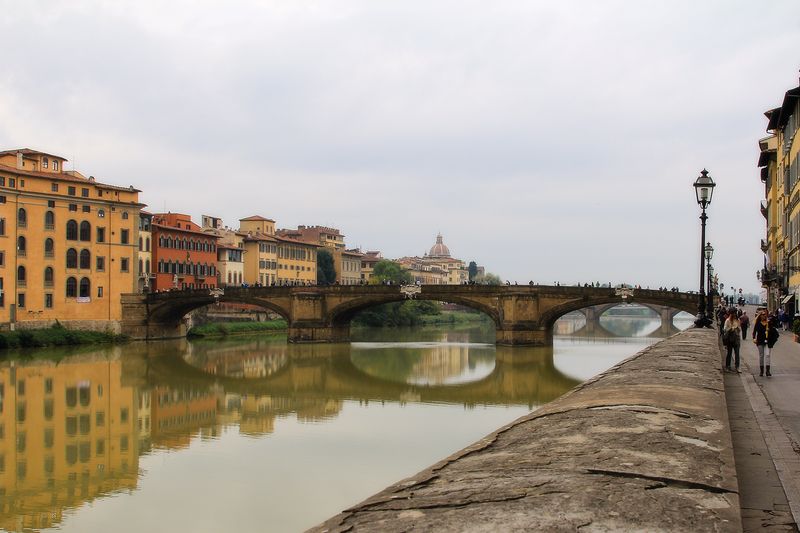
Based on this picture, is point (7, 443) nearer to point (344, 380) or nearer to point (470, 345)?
point (344, 380)

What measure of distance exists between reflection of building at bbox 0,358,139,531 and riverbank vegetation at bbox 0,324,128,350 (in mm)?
13436

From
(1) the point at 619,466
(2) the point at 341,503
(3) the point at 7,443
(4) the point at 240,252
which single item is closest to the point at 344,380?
(3) the point at 7,443

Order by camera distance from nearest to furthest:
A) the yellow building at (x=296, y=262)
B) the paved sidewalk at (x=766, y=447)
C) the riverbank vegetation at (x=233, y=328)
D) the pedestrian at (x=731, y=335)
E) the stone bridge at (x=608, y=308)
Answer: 1. the paved sidewalk at (x=766, y=447)
2. the pedestrian at (x=731, y=335)
3. the riverbank vegetation at (x=233, y=328)
4. the yellow building at (x=296, y=262)
5. the stone bridge at (x=608, y=308)

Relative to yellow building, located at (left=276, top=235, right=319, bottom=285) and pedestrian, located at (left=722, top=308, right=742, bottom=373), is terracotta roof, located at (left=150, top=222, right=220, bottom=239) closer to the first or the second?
yellow building, located at (left=276, top=235, right=319, bottom=285)

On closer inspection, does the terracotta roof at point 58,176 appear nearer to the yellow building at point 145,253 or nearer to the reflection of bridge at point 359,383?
the yellow building at point 145,253

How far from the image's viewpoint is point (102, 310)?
209 ft

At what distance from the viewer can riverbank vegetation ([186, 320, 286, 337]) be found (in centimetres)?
7344

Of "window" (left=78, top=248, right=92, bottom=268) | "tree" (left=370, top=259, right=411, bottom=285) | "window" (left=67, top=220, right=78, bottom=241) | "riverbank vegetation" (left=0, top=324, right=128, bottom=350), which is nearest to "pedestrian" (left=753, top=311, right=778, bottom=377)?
"riverbank vegetation" (left=0, top=324, right=128, bottom=350)

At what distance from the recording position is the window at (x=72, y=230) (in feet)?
198

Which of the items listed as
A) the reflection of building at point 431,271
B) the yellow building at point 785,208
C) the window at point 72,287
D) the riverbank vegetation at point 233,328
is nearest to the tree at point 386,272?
the riverbank vegetation at point 233,328

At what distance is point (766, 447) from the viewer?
7363 millimetres

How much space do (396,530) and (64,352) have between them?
55.2 m

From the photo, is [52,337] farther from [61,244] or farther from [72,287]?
[61,244]

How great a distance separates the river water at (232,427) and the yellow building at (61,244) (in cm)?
603
